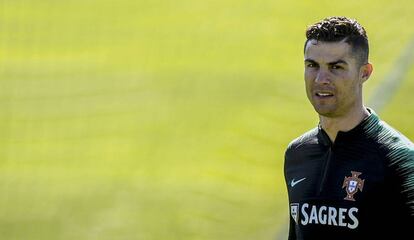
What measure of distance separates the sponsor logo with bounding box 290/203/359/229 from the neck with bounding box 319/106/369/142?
184 mm

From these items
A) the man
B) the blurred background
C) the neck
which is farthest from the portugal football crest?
the blurred background

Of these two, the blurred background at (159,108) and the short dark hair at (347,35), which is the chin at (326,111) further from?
the blurred background at (159,108)

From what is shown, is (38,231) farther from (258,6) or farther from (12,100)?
(258,6)

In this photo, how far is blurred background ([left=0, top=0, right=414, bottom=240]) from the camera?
2.79 metres

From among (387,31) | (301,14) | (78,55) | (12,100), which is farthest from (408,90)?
(12,100)

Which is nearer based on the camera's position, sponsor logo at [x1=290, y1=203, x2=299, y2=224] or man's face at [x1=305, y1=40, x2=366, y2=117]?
man's face at [x1=305, y1=40, x2=366, y2=117]

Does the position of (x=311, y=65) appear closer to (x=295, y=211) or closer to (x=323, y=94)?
(x=323, y=94)

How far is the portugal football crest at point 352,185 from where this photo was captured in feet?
6.06

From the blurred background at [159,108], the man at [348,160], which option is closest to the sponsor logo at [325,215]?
the man at [348,160]

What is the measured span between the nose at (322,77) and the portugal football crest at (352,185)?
23cm

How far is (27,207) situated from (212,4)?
99 cm

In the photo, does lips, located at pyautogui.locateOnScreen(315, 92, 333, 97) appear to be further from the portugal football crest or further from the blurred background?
the blurred background

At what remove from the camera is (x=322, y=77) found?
1.88 meters

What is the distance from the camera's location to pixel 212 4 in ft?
9.36
